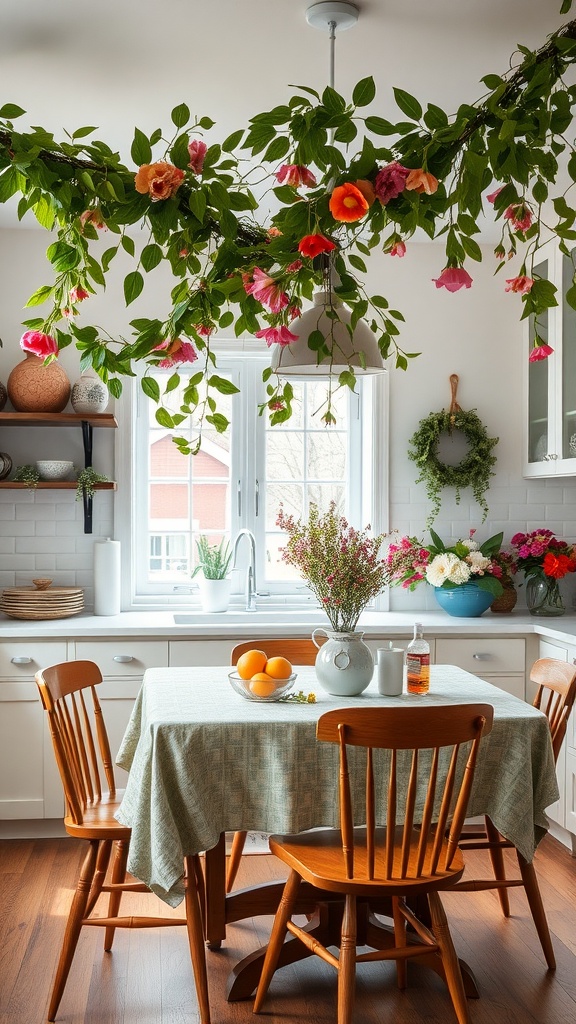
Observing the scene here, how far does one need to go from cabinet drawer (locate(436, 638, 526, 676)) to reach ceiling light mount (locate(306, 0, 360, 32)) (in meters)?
2.54

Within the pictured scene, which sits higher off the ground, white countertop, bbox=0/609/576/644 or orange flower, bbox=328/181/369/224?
orange flower, bbox=328/181/369/224

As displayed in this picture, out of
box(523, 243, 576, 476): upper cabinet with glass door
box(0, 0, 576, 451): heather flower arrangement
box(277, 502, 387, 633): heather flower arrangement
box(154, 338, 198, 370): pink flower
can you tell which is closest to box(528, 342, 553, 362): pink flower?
box(0, 0, 576, 451): heather flower arrangement

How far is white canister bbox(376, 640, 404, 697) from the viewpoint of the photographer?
2.94 metres

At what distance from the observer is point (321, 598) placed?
296 cm

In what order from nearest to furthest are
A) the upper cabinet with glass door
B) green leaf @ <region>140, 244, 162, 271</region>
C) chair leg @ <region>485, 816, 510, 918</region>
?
green leaf @ <region>140, 244, 162, 271</region> < chair leg @ <region>485, 816, 510, 918</region> < the upper cabinet with glass door

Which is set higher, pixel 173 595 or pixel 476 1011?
pixel 173 595

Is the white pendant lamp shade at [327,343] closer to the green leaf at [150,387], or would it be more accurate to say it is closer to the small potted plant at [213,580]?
the green leaf at [150,387]

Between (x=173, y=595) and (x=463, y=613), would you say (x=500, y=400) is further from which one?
(x=173, y=595)

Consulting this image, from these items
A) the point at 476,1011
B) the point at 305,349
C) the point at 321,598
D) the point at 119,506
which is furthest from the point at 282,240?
the point at 119,506

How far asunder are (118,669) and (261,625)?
0.63 m

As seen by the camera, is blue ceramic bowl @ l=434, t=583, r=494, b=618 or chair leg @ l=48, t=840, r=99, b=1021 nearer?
chair leg @ l=48, t=840, r=99, b=1021

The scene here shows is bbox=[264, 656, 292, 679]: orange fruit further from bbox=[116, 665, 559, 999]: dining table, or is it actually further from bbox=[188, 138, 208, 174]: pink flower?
bbox=[188, 138, 208, 174]: pink flower

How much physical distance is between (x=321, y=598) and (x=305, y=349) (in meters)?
0.78

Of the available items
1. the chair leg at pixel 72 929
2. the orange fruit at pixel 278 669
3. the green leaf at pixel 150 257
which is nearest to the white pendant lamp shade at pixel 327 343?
the green leaf at pixel 150 257
